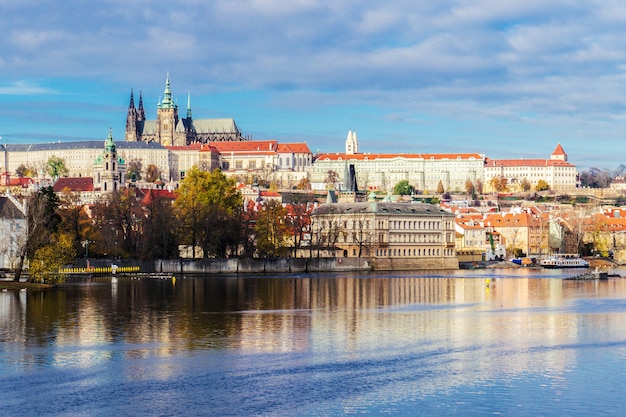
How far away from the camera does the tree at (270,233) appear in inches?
3046

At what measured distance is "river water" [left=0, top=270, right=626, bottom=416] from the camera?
24.0 metres

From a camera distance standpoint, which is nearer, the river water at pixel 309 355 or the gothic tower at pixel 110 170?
the river water at pixel 309 355

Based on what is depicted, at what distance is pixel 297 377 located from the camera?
2692 centimetres

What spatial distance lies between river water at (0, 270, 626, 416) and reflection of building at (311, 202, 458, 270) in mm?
35987

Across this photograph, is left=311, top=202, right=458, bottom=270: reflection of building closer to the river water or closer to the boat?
the boat

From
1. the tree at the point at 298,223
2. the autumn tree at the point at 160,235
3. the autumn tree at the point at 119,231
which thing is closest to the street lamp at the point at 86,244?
the autumn tree at the point at 119,231

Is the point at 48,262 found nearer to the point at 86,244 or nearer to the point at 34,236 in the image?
the point at 34,236

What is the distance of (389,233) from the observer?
89.4 m

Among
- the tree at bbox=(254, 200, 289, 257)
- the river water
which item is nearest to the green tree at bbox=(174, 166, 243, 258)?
the tree at bbox=(254, 200, 289, 257)

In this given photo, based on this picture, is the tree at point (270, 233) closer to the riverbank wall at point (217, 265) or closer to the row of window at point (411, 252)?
the riverbank wall at point (217, 265)

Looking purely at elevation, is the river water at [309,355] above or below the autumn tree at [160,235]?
below

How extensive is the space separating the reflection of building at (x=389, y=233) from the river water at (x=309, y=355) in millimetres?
35987

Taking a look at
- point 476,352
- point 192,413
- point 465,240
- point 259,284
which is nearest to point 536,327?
point 476,352

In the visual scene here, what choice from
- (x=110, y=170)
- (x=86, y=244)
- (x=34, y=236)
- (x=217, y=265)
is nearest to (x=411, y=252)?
(x=217, y=265)
